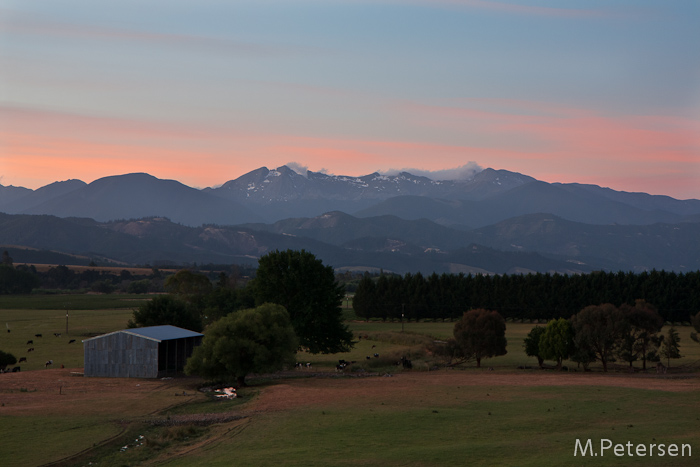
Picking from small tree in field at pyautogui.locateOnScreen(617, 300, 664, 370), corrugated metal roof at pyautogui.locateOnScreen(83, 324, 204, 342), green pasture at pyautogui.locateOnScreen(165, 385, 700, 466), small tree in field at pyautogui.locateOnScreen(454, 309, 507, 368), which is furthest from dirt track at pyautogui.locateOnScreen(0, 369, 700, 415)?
small tree in field at pyautogui.locateOnScreen(454, 309, 507, 368)

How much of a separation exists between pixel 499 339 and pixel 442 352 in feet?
29.2

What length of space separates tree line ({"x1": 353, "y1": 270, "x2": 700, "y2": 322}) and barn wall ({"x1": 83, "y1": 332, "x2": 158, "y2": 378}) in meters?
68.3

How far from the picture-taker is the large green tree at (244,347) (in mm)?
53031

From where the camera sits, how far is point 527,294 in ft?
412

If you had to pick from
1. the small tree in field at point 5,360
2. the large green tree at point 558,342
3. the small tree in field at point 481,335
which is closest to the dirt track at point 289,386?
the large green tree at point 558,342

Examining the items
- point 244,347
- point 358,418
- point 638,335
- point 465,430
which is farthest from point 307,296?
point 465,430

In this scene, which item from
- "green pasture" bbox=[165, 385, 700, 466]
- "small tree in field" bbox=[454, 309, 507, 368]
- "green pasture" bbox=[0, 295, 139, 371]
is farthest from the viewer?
"green pasture" bbox=[0, 295, 139, 371]

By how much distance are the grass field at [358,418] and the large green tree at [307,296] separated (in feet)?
30.6

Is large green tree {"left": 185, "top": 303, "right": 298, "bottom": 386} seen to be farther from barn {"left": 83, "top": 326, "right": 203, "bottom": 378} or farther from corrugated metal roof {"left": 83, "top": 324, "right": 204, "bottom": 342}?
corrugated metal roof {"left": 83, "top": 324, "right": 204, "bottom": 342}

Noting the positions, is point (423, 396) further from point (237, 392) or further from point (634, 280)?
point (634, 280)

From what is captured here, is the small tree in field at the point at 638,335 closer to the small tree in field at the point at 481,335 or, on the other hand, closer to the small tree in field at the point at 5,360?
the small tree in field at the point at 481,335

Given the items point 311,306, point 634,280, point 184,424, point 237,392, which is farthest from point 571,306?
point 184,424

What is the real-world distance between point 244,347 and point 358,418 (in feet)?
68.0

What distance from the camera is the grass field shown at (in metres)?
27.8
